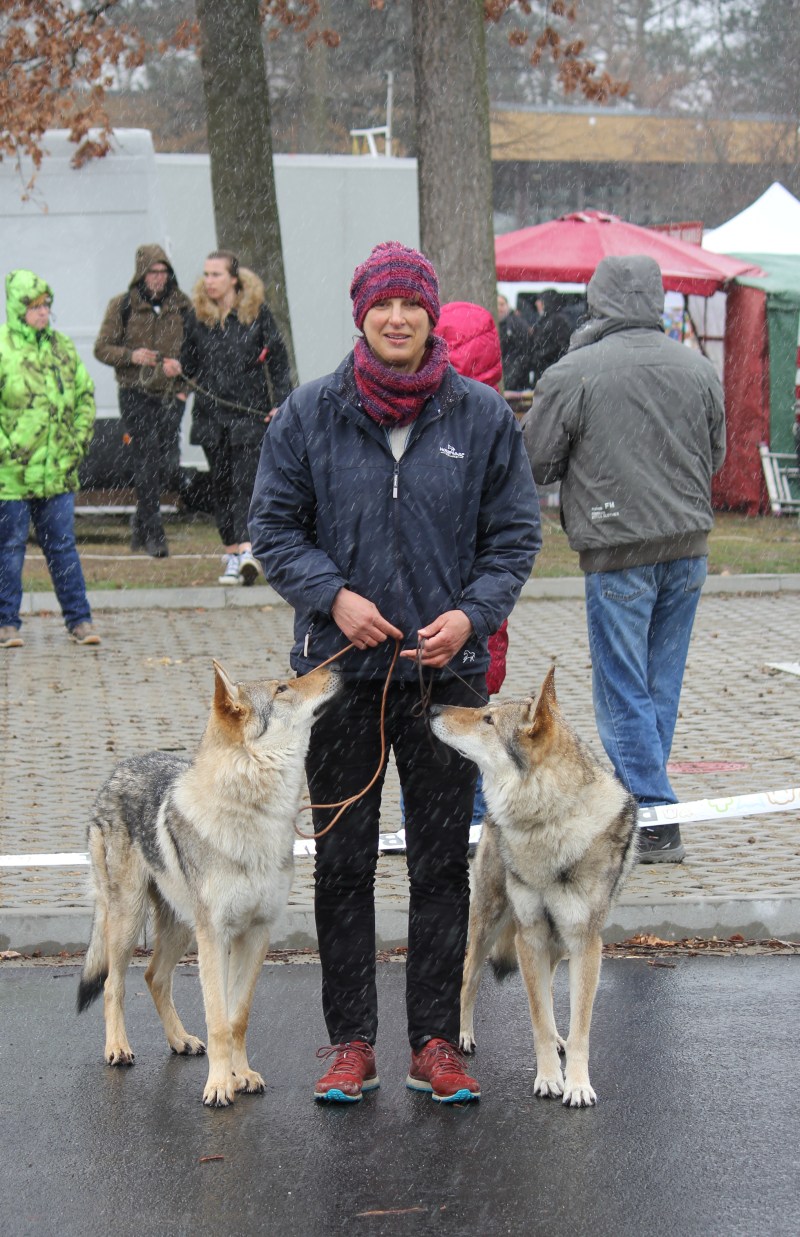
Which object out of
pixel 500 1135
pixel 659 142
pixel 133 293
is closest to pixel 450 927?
pixel 500 1135

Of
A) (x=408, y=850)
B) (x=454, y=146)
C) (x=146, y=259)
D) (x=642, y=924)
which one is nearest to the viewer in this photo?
(x=408, y=850)

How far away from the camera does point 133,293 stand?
1430cm

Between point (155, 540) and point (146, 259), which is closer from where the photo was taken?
point (146, 259)

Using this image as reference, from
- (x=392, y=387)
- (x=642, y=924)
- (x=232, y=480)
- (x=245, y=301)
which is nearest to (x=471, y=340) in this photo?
(x=392, y=387)

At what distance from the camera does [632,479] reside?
6.49m

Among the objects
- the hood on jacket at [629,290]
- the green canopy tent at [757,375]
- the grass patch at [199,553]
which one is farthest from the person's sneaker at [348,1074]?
the green canopy tent at [757,375]

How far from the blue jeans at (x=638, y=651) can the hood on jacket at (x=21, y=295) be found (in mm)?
5735

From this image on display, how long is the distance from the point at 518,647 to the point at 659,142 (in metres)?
42.3

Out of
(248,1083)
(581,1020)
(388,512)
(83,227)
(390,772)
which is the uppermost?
(388,512)

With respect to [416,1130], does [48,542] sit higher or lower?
lower

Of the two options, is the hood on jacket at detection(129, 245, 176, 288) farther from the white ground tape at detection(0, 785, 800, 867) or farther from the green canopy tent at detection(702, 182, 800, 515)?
the white ground tape at detection(0, 785, 800, 867)

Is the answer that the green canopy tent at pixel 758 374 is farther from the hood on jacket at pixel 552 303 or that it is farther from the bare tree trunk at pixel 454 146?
the bare tree trunk at pixel 454 146

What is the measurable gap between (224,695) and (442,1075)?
1.23 meters

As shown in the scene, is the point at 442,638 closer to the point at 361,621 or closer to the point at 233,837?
the point at 361,621
